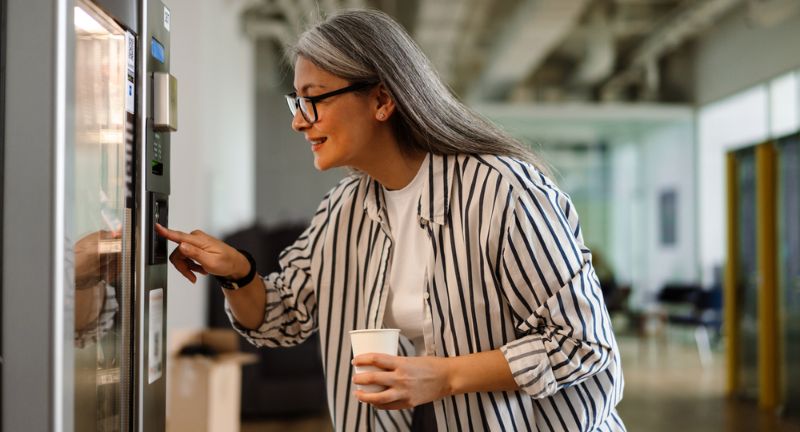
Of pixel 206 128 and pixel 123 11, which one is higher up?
pixel 206 128

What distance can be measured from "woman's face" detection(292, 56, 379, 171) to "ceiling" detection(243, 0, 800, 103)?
5.88 meters

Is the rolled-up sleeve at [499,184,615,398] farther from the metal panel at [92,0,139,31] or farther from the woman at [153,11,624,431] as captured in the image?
the metal panel at [92,0,139,31]

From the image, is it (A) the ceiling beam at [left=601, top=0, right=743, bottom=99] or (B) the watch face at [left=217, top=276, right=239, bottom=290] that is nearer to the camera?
(B) the watch face at [left=217, top=276, right=239, bottom=290]

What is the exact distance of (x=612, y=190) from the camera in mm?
14188

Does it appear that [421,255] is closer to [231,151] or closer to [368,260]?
[368,260]

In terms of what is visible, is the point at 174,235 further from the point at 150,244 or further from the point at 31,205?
the point at 31,205

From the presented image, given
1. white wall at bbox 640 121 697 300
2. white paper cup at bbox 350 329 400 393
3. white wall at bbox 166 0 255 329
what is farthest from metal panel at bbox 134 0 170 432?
white wall at bbox 640 121 697 300

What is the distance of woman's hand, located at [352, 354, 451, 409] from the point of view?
1.31m

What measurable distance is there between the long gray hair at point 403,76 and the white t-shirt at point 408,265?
0.08 metres

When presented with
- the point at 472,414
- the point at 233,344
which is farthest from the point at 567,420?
the point at 233,344

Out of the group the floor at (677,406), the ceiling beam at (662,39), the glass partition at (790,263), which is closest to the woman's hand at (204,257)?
the floor at (677,406)

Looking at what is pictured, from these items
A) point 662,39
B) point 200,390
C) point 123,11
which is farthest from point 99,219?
point 662,39

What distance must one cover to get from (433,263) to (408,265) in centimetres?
10

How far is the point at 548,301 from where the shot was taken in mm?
1443
